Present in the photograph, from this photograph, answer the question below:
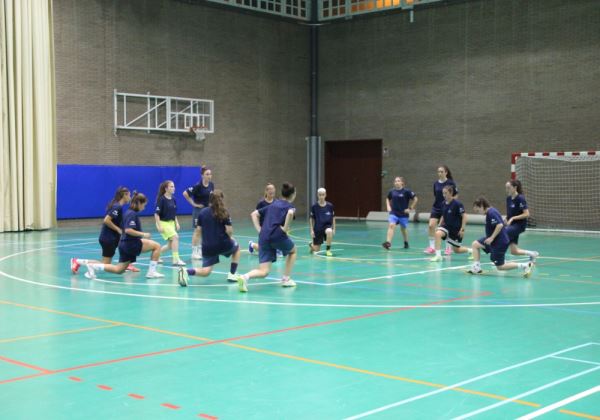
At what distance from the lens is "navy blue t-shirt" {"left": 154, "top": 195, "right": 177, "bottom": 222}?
50.8ft

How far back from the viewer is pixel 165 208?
1550cm

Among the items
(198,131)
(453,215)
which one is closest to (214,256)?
(453,215)

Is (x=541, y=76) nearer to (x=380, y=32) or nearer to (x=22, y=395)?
(x=380, y=32)

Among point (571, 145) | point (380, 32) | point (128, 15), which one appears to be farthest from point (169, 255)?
point (380, 32)

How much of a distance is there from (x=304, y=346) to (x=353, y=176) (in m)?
27.9

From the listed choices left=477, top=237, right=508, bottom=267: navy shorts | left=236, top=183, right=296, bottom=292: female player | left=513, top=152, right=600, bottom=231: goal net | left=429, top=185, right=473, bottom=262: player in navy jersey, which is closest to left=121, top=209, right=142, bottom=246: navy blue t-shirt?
left=236, top=183, right=296, bottom=292: female player

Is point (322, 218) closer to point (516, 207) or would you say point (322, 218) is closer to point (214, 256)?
point (516, 207)

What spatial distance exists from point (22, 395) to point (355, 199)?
30038 millimetres

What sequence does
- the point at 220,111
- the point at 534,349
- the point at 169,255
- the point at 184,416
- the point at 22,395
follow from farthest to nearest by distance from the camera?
the point at 220,111
the point at 169,255
the point at 534,349
the point at 22,395
the point at 184,416

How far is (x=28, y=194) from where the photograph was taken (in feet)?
87.2

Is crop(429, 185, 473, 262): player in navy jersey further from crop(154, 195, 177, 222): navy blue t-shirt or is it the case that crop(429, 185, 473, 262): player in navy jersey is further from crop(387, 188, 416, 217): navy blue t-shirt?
crop(154, 195, 177, 222): navy blue t-shirt

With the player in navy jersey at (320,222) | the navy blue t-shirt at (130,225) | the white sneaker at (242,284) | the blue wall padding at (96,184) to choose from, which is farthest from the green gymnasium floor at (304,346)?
the blue wall padding at (96,184)

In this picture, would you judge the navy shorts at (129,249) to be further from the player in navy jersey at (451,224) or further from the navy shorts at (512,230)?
the navy shorts at (512,230)

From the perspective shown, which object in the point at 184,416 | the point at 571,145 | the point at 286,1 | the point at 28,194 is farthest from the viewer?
the point at 286,1
